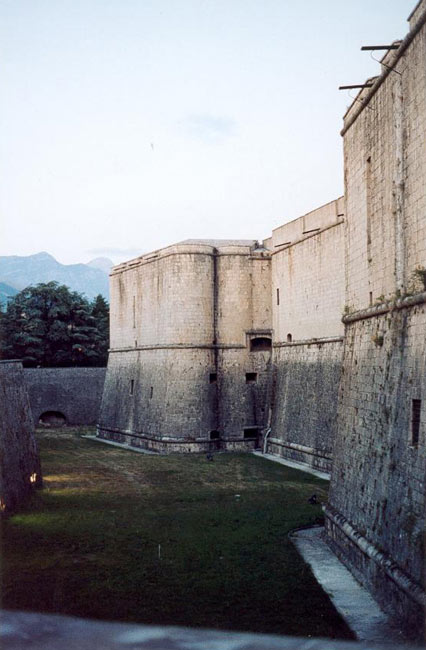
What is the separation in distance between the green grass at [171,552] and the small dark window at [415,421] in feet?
7.79

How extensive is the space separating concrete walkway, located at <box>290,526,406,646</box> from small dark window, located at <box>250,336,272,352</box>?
1552 cm

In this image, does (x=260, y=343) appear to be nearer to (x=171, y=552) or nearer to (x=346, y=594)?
(x=171, y=552)

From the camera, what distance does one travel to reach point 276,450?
2623 cm

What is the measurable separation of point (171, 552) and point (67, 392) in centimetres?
2768

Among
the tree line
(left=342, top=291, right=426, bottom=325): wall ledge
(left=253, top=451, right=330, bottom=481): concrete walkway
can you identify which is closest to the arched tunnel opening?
the tree line

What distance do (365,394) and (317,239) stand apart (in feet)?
42.0

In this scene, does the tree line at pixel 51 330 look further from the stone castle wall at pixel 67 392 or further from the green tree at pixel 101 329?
the stone castle wall at pixel 67 392

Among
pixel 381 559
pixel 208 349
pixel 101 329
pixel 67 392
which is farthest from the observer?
pixel 101 329

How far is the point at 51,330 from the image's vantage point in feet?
147

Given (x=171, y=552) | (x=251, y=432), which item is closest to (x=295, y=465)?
(x=251, y=432)

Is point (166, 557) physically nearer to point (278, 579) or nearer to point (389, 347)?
point (278, 579)

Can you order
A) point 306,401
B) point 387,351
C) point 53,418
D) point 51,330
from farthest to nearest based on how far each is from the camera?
point 51,330 < point 53,418 < point 306,401 < point 387,351

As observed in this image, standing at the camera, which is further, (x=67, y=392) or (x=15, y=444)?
(x=67, y=392)

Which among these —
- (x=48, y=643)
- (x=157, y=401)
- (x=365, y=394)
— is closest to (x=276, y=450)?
(x=157, y=401)
